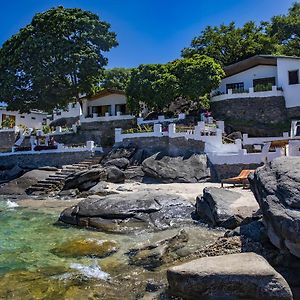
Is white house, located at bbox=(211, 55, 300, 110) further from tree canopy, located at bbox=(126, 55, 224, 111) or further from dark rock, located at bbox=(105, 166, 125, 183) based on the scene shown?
dark rock, located at bbox=(105, 166, 125, 183)

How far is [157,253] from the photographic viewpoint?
34.8ft

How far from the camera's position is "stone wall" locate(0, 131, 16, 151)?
151 feet

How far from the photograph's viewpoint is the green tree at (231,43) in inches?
1688

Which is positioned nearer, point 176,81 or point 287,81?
point 176,81

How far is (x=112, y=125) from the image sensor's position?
1585 inches

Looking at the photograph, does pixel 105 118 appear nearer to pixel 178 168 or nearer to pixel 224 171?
pixel 178 168

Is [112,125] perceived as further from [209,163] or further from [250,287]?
[250,287]

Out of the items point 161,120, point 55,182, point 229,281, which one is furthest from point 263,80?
point 229,281

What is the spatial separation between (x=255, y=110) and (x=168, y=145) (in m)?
10.9

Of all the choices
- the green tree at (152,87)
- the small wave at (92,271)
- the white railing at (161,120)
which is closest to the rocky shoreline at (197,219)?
the small wave at (92,271)

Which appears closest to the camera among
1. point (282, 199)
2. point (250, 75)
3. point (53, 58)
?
point (282, 199)

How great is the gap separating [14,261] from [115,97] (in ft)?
119

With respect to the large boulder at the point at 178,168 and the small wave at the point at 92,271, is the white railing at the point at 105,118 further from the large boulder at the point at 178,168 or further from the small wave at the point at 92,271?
the small wave at the point at 92,271

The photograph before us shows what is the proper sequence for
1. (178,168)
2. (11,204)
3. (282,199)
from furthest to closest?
(178,168) → (11,204) → (282,199)
